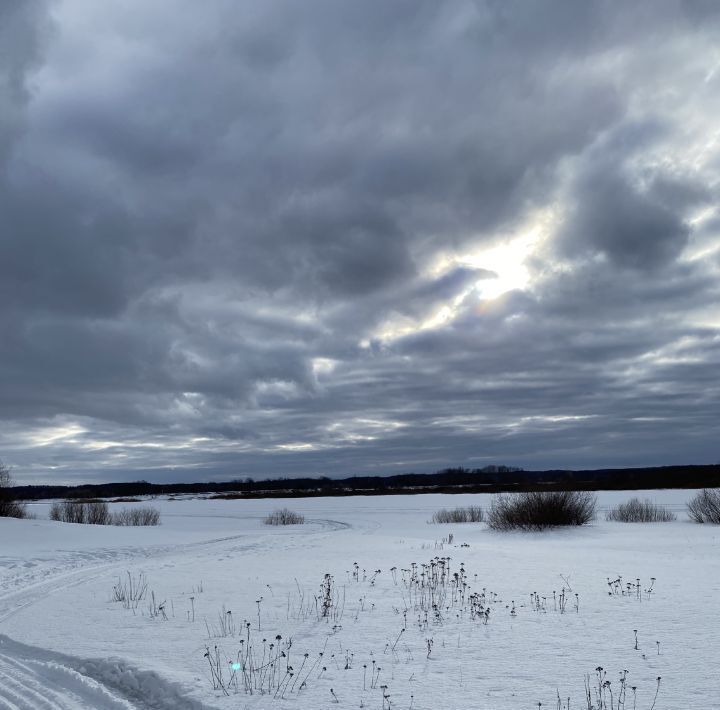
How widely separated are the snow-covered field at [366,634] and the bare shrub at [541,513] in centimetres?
Answer: 1245

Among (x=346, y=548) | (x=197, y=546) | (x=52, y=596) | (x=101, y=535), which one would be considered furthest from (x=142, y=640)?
(x=101, y=535)

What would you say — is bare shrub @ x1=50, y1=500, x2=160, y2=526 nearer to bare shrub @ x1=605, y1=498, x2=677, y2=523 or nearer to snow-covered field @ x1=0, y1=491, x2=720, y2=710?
snow-covered field @ x1=0, y1=491, x2=720, y2=710

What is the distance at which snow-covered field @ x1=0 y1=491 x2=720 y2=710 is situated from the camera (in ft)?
22.2

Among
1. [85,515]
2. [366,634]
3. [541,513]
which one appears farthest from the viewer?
[85,515]

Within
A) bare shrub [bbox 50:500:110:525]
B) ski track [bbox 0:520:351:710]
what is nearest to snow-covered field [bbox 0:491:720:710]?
ski track [bbox 0:520:351:710]

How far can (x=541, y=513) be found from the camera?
32312 mm

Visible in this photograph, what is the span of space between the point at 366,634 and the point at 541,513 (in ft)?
81.2

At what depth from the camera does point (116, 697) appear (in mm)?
6773

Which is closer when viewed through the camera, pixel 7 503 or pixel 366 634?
pixel 366 634

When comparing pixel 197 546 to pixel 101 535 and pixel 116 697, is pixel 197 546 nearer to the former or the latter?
pixel 101 535

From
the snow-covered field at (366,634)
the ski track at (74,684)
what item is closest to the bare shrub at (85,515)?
the snow-covered field at (366,634)

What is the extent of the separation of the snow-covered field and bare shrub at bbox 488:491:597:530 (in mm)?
12449

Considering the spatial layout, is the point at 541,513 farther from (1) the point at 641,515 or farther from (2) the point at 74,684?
(2) the point at 74,684

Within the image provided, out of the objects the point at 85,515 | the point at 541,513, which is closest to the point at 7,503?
the point at 85,515
